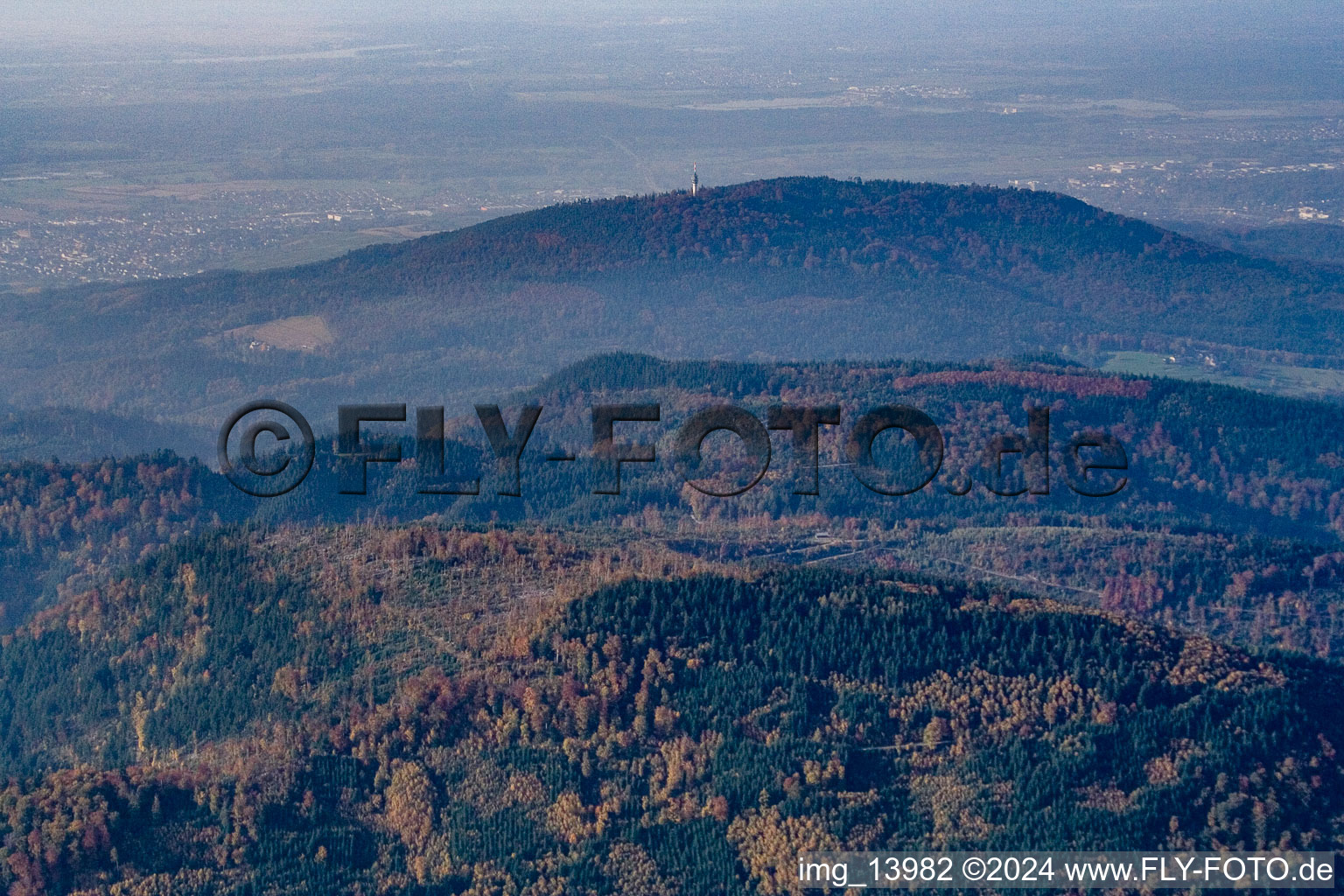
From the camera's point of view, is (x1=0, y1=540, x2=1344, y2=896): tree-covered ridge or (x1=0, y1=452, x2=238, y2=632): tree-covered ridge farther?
(x1=0, y1=452, x2=238, y2=632): tree-covered ridge

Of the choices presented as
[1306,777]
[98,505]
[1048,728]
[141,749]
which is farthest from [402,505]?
[1306,777]

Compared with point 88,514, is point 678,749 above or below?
below

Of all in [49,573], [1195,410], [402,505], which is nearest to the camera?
[49,573]

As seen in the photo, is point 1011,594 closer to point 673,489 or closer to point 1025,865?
point 1025,865

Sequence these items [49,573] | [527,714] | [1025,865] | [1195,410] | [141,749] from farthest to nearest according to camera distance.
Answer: [1195,410], [49,573], [141,749], [527,714], [1025,865]

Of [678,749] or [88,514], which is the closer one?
[678,749]

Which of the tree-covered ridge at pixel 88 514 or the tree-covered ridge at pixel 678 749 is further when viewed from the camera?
the tree-covered ridge at pixel 88 514

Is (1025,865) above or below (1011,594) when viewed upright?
below

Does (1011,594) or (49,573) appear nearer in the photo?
(1011,594)
